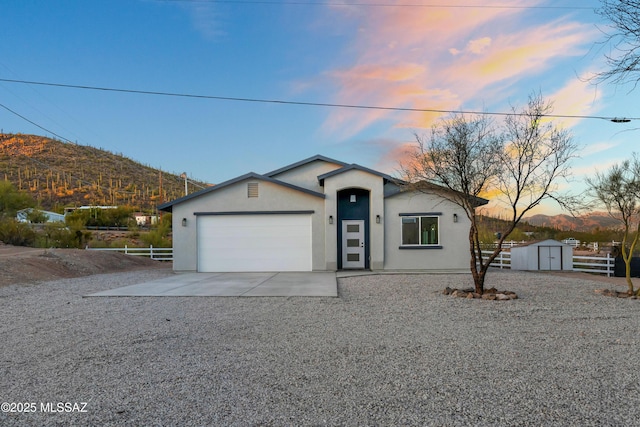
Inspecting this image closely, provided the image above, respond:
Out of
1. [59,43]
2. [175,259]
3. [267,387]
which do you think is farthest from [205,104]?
[267,387]

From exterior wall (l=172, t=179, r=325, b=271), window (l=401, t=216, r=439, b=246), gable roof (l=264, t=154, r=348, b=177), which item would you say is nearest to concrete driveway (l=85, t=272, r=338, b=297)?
exterior wall (l=172, t=179, r=325, b=271)

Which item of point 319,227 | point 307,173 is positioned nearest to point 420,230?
point 319,227

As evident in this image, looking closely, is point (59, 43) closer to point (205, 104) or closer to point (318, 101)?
point (205, 104)

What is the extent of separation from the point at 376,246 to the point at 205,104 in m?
10.2

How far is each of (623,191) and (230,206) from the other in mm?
12518

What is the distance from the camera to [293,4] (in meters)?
16.1

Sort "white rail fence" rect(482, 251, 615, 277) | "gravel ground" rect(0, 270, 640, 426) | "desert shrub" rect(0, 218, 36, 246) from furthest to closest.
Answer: "desert shrub" rect(0, 218, 36, 246)
"white rail fence" rect(482, 251, 615, 277)
"gravel ground" rect(0, 270, 640, 426)

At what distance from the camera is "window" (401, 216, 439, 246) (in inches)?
604

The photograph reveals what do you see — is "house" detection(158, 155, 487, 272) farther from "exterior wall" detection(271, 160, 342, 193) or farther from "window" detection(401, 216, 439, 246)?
"exterior wall" detection(271, 160, 342, 193)

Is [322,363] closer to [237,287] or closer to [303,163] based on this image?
[237,287]

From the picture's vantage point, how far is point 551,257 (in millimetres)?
17250

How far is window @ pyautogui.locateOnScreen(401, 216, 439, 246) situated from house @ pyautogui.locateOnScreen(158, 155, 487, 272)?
0.04 m

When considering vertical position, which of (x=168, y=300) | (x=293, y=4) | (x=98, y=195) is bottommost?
(x=168, y=300)

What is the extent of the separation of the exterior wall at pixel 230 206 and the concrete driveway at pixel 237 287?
2.12 metres
